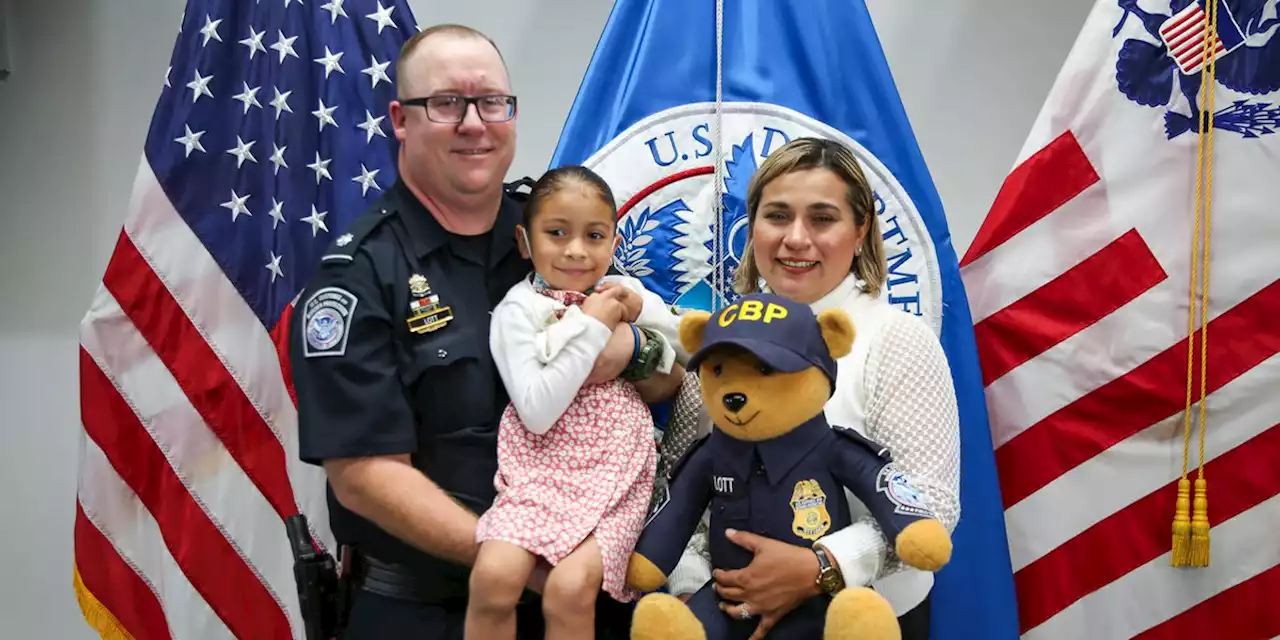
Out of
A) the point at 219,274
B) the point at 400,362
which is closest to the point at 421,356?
the point at 400,362

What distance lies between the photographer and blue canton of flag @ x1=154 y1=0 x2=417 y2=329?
7.22 ft

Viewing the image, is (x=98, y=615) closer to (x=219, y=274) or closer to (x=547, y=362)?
(x=219, y=274)

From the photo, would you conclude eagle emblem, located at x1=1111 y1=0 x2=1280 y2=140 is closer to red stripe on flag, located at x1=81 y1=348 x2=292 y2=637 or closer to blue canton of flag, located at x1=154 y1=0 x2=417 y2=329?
blue canton of flag, located at x1=154 y1=0 x2=417 y2=329

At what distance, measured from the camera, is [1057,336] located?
210 centimetres

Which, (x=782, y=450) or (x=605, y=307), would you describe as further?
(x=605, y=307)

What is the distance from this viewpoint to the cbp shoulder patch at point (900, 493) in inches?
54.8

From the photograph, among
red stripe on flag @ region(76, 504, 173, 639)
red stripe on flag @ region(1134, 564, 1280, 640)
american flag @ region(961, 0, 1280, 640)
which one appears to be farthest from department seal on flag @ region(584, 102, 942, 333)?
red stripe on flag @ region(76, 504, 173, 639)

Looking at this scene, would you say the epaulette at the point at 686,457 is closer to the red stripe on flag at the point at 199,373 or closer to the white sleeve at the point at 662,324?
the white sleeve at the point at 662,324

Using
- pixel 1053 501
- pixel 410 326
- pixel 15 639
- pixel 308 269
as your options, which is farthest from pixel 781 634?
pixel 15 639

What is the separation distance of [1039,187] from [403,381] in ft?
4.24

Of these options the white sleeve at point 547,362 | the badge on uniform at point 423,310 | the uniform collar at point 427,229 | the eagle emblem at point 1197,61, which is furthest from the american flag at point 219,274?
the eagle emblem at point 1197,61

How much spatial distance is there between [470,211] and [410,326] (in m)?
0.22

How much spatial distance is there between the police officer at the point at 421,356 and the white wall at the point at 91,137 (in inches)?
40.7

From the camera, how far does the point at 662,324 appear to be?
171 cm
